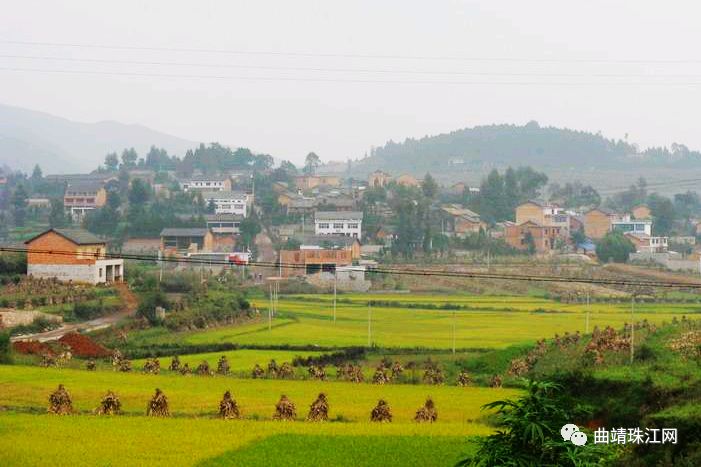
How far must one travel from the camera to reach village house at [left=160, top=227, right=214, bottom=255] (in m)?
70.6

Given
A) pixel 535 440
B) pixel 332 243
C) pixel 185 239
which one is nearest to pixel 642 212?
pixel 332 243

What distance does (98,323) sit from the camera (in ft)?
128

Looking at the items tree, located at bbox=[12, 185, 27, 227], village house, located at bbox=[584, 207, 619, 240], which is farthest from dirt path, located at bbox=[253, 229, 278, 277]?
village house, located at bbox=[584, 207, 619, 240]

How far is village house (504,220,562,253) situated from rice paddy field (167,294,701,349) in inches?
993

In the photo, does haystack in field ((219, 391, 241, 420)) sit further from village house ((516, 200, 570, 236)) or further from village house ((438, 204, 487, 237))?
village house ((516, 200, 570, 236))

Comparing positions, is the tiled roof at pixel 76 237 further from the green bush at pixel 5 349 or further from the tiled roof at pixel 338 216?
the tiled roof at pixel 338 216

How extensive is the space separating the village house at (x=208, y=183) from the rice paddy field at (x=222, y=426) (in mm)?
86753

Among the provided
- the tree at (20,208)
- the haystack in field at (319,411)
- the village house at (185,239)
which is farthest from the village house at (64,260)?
the tree at (20,208)

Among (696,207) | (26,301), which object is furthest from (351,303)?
(696,207)

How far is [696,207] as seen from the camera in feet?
392

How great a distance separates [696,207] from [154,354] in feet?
315

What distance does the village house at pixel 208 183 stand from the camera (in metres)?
114

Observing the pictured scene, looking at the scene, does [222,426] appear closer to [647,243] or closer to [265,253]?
[265,253]

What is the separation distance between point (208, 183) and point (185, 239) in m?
46.0
